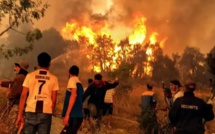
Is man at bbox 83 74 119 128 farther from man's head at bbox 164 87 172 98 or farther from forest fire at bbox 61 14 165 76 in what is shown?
forest fire at bbox 61 14 165 76

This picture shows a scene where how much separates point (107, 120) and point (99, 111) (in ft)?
13.6

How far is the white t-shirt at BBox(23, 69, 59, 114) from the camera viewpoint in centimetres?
496

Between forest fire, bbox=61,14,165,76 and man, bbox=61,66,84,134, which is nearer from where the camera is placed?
man, bbox=61,66,84,134

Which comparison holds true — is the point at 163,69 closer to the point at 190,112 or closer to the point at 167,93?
the point at 167,93

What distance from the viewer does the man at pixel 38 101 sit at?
4.96m

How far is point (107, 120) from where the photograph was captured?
1359cm

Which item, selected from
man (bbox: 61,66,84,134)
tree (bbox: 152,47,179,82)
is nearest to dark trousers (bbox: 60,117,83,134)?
man (bbox: 61,66,84,134)

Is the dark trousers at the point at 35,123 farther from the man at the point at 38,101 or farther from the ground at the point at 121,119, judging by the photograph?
the ground at the point at 121,119

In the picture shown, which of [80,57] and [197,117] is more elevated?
[80,57]

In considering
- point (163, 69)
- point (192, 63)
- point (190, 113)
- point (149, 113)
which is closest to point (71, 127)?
point (190, 113)

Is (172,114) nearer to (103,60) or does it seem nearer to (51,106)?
(51,106)

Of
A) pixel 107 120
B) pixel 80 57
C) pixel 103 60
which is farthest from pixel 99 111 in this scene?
pixel 80 57

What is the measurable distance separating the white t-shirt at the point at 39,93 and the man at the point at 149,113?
5.04m

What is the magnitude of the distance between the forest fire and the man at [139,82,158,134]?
27.4m
